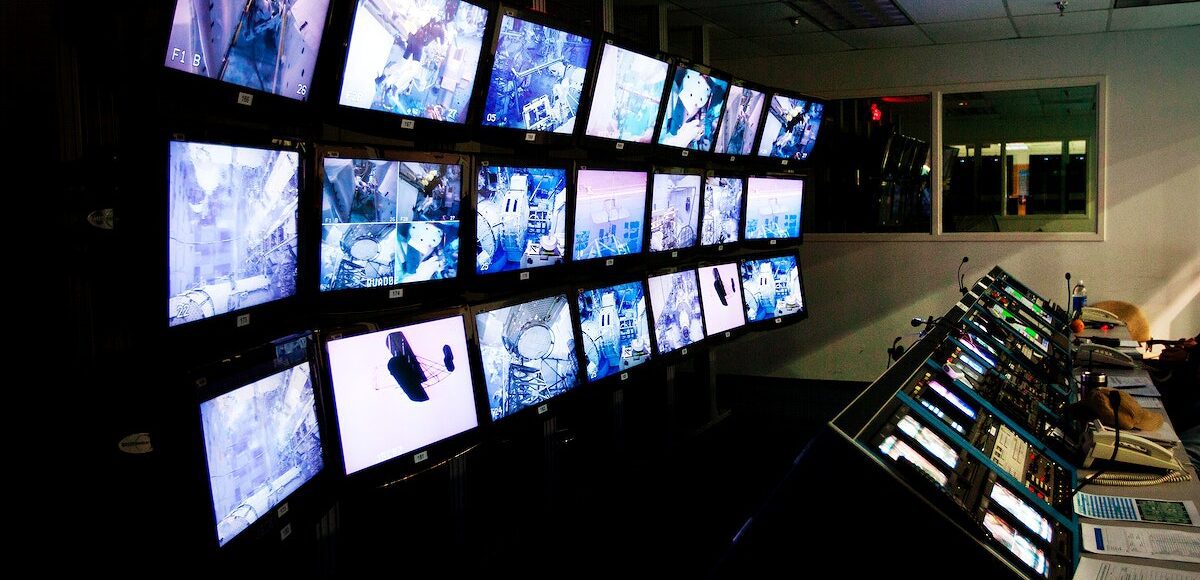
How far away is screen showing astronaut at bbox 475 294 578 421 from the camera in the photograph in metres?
2.75

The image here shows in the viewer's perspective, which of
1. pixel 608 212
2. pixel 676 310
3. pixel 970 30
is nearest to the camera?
pixel 608 212

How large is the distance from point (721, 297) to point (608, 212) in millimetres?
1224

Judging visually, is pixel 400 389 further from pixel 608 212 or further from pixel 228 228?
pixel 608 212

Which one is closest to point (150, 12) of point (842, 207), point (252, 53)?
point (252, 53)

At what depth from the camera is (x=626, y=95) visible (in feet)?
11.7

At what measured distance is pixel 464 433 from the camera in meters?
2.59

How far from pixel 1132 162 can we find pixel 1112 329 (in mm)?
1591

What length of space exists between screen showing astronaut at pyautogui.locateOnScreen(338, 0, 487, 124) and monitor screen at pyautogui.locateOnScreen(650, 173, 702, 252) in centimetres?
139

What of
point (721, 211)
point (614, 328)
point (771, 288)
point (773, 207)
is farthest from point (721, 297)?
point (614, 328)

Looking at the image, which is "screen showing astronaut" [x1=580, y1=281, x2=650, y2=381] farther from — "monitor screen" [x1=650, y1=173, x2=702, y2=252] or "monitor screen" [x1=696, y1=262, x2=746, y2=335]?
"monitor screen" [x1=696, y1=262, x2=746, y2=335]

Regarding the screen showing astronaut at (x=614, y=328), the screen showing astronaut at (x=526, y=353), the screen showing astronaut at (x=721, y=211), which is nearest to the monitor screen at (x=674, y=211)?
the screen showing astronaut at (x=721, y=211)

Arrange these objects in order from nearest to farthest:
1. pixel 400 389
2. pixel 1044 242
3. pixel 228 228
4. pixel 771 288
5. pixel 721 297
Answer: pixel 228 228
pixel 400 389
pixel 721 297
pixel 771 288
pixel 1044 242

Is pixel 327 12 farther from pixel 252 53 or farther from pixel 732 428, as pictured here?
pixel 732 428

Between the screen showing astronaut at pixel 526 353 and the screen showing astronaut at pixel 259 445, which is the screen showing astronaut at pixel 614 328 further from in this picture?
the screen showing astronaut at pixel 259 445
